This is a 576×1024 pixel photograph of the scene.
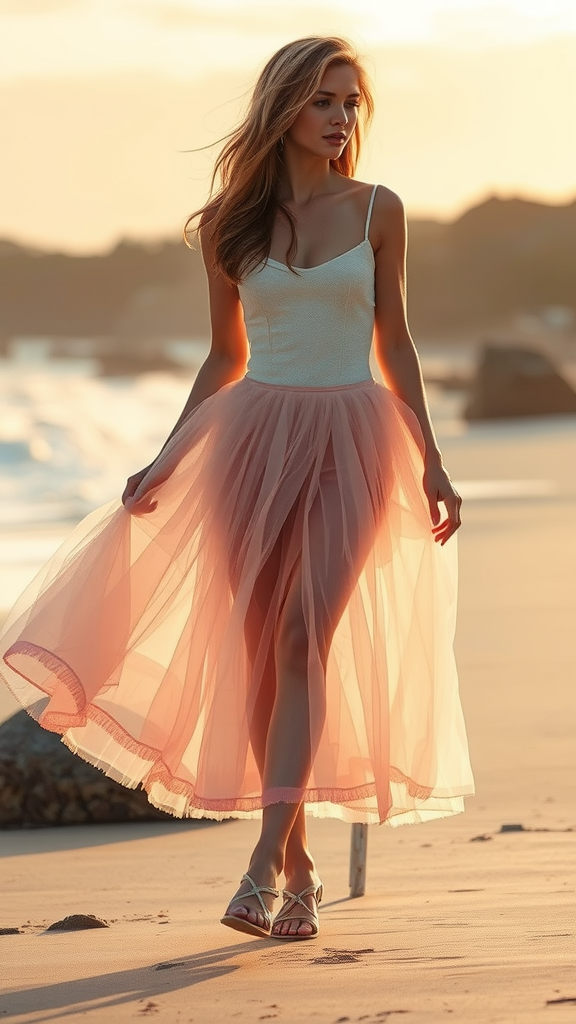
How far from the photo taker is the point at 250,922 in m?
3.40

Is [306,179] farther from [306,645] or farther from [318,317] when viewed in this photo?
[306,645]

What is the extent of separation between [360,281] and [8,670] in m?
1.25

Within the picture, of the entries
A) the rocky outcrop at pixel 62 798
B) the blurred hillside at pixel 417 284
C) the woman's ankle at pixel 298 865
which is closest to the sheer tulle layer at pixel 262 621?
the woman's ankle at pixel 298 865

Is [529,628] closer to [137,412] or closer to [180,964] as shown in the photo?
[180,964]

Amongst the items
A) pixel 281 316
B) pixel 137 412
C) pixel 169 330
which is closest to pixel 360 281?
pixel 281 316

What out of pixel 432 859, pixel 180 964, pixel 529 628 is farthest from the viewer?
pixel 529 628

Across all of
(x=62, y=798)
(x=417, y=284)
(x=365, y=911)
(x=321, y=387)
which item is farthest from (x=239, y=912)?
(x=417, y=284)

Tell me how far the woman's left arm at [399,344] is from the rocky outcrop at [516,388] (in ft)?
83.7

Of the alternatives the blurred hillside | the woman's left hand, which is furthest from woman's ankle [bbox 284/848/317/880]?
the blurred hillside

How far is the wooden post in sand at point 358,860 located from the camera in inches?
156

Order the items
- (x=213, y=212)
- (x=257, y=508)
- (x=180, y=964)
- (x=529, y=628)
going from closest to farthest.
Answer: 1. (x=180, y=964)
2. (x=257, y=508)
3. (x=213, y=212)
4. (x=529, y=628)

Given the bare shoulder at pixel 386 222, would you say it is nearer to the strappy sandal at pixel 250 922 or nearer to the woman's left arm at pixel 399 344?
the woman's left arm at pixel 399 344

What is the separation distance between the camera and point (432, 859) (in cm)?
437

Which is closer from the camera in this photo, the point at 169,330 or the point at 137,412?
the point at 137,412
